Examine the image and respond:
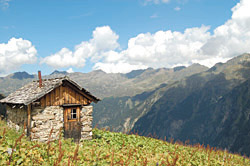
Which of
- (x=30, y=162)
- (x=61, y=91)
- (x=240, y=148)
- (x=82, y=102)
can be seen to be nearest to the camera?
(x=30, y=162)

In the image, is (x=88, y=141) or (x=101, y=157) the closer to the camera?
(x=101, y=157)

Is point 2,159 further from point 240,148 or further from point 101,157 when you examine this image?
point 240,148

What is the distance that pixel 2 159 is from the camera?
22.6ft

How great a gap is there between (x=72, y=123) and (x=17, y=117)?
5247 millimetres

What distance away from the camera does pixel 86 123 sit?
18.9 meters

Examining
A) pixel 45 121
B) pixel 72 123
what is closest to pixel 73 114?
pixel 72 123

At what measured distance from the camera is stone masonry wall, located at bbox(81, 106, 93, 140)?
18.7 meters

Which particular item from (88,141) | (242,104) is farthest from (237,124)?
(88,141)

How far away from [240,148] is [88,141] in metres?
164

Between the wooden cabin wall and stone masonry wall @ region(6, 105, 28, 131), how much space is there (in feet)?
6.58

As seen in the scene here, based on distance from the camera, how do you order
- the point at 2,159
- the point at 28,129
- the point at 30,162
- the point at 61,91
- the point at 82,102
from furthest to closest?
1. the point at 82,102
2. the point at 61,91
3. the point at 28,129
4. the point at 30,162
5. the point at 2,159

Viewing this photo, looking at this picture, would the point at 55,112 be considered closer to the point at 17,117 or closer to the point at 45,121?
the point at 45,121

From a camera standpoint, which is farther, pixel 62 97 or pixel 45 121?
pixel 62 97

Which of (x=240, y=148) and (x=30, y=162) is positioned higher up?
(x=30, y=162)
